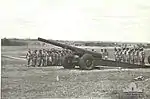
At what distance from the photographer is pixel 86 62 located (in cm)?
201

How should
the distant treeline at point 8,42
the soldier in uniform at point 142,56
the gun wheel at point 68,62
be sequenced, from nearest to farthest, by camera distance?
the distant treeline at point 8,42, the gun wheel at point 68,62, the soldier in uniform at point 142,56

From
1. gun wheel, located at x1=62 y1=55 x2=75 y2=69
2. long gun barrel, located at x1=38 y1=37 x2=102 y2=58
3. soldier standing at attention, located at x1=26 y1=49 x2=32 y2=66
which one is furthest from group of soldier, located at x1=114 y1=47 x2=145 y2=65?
soldier standing at attention, located at x1=26 y1=49 x2=32 y2=66

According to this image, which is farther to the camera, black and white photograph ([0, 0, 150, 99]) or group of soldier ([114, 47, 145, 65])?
group of soldier ([114, 47, 145, 65])

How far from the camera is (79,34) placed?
6.59 ft

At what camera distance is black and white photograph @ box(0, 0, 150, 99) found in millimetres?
1900

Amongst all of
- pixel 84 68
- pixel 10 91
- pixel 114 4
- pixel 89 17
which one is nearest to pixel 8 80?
→ pixel 10 91

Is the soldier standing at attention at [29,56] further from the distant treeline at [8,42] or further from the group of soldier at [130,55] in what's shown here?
the group of soldier at [130,55]

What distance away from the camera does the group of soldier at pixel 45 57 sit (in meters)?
1.94

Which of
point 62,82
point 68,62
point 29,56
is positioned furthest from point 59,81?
point 29,56

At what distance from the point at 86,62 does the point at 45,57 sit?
0.86ft

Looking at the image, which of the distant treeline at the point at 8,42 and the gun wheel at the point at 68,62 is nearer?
the distant treeline at the point at 8,42

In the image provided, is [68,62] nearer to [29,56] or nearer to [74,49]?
[74,49]

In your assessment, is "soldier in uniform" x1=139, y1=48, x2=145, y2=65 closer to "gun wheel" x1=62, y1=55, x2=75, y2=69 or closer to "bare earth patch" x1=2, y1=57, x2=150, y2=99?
"bare earth patch" x1=2, y1=57, x2=150, y2=99

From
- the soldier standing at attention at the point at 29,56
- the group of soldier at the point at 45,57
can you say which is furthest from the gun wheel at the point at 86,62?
the soldier standing at attention at the point at 29,56
